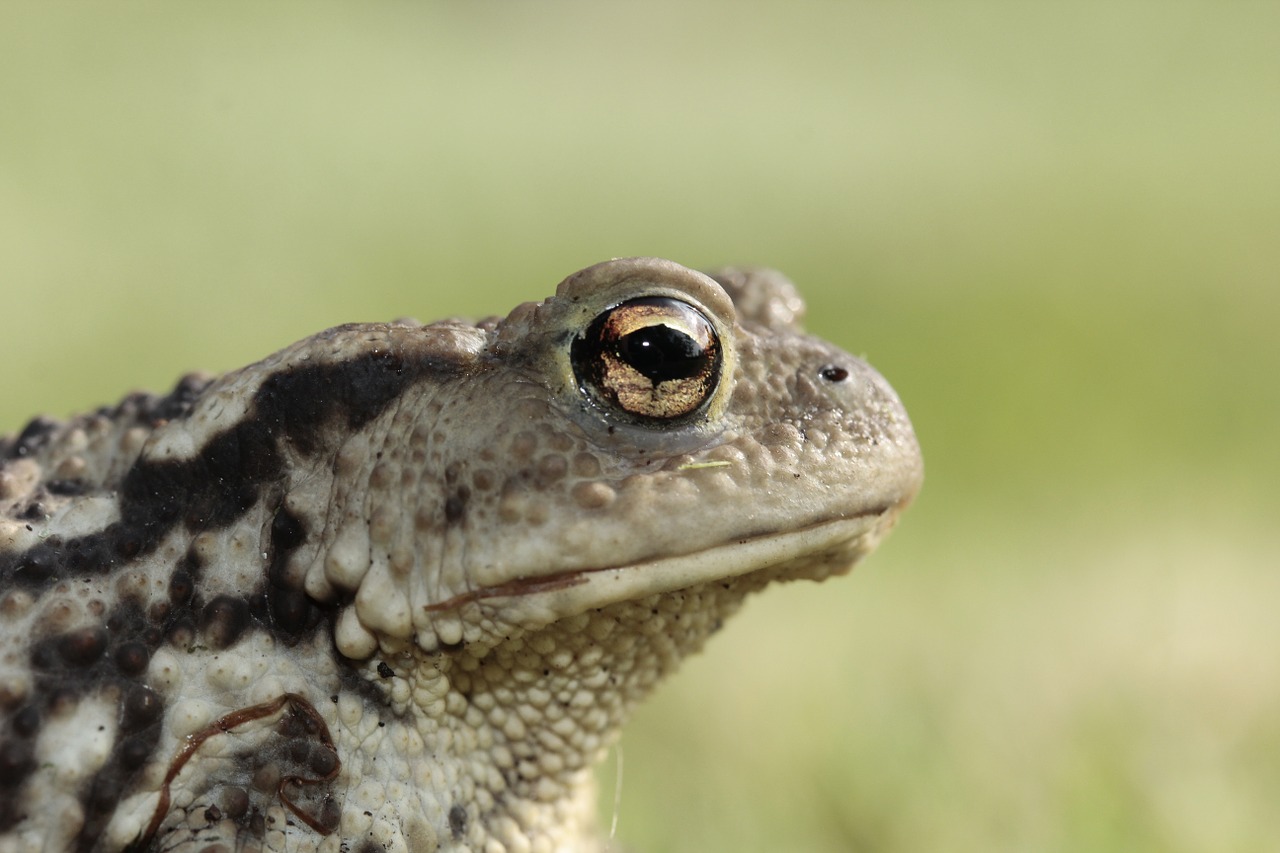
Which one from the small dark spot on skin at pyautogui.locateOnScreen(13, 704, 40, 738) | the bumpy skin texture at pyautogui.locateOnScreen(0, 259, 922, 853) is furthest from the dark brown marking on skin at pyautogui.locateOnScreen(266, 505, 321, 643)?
the small dark spot on skin at pyautogui.locateOnScreen(13, 704, 40, 738)

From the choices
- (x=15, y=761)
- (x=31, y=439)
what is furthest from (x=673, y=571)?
(x=31, y=439)

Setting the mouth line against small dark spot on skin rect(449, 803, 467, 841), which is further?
small dark spot on skin rect(449, 803, 467, 841)

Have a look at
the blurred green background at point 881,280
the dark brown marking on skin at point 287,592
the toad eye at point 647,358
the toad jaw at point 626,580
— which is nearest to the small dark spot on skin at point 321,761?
the dark brown marking on skin at point 287,592

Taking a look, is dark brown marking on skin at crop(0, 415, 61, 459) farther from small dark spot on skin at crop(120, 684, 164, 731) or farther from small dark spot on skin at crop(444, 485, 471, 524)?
small dark spot on skin at crop(444, 485, 471, 524)

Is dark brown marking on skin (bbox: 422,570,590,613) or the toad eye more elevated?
the toad eye

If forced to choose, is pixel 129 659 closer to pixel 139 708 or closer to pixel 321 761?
pixel 139 708

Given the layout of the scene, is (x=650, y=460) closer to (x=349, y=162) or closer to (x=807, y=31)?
(x=349, y=162)

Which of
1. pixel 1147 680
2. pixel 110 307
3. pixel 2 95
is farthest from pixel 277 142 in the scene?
pixel 1147 680
